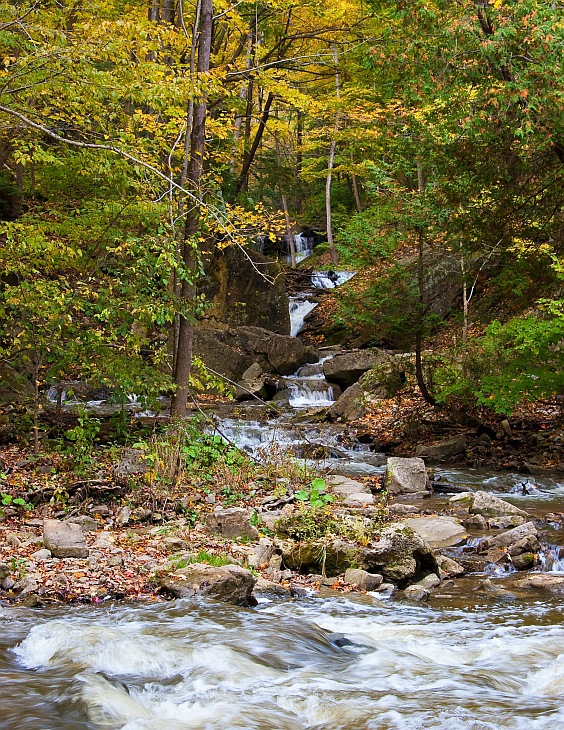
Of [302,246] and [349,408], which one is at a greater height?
[302,246]

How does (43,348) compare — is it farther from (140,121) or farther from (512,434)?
(512,434)

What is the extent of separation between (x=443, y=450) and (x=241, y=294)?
991 cm

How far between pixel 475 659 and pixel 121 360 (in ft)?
19.8

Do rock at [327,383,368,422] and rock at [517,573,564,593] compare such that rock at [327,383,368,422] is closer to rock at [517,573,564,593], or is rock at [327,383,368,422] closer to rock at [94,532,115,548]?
rock at [517,573,564,593]

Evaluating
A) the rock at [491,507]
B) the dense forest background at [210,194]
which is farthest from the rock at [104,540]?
the rock at [491,507]

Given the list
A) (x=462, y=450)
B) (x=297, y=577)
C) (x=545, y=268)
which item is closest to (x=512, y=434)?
(x=462, y=450)

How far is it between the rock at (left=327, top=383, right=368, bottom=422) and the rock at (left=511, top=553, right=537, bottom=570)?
24.9ft

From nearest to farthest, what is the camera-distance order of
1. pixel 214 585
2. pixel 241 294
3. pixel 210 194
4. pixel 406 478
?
pixel 214 585, pixel 210 194, pixel 406 478, pixel 241 294

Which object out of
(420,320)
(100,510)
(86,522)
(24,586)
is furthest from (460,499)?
(24,586)

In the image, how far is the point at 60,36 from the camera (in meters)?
6.59

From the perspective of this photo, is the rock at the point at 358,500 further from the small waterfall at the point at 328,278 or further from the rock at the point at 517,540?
the small waterfall at the point at 328,278

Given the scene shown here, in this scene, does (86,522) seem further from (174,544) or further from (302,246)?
(302,246)

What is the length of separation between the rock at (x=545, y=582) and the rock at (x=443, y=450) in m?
5.74

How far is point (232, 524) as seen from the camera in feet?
23.3
